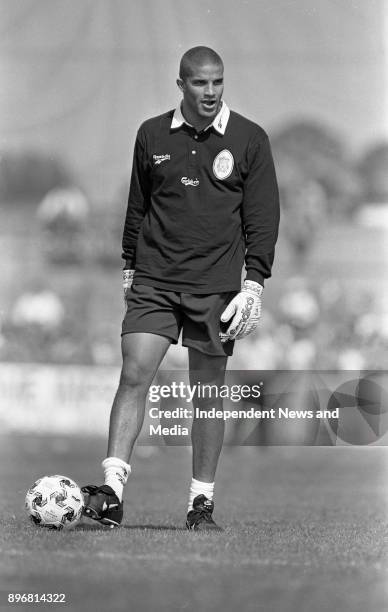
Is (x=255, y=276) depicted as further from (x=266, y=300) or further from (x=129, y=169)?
(x=266, y=300)

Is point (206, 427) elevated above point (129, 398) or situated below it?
below

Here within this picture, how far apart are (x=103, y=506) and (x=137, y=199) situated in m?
1.33

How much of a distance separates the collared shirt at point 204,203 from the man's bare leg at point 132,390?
27 cm

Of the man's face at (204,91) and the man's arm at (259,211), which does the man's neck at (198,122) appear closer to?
the man's face at (204,91)

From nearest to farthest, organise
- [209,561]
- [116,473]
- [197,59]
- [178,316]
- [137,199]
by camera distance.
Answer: [209,561]
[116,473]
[197,59]
[178,316]
[137,199]

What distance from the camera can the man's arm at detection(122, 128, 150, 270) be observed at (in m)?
5.34

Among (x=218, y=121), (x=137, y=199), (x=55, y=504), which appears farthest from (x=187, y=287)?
(x=55, y=504)

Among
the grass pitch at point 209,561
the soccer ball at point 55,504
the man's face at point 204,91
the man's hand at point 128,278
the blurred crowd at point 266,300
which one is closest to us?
the grass pitch at point 209,561

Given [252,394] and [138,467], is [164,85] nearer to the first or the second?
[252,394]

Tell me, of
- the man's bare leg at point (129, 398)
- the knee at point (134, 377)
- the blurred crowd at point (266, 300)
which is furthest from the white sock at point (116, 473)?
the blurred crowd at point (266, 300)

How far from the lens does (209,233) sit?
523 cm

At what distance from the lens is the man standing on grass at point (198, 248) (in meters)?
5.15

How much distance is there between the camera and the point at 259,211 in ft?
17.3

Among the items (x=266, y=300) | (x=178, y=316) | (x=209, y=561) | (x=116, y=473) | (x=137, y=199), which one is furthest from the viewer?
(x=266, y=300)
